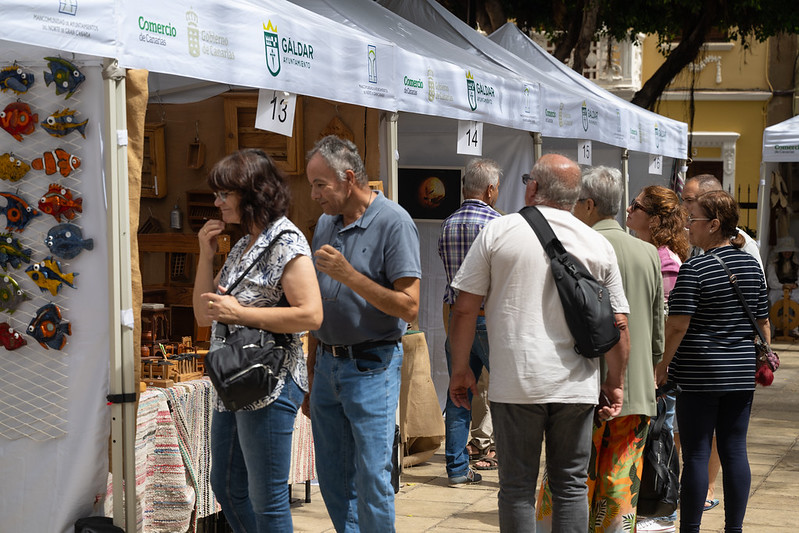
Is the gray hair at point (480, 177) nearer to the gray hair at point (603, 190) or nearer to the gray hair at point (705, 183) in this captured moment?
the gray hair at point (705, 183)

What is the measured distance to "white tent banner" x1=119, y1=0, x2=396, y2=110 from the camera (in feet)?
12.6

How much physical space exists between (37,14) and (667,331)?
9.10 ft

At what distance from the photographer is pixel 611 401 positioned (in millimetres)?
4008

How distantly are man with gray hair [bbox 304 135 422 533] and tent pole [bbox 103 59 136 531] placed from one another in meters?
0.67

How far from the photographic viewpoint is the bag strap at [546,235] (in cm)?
368

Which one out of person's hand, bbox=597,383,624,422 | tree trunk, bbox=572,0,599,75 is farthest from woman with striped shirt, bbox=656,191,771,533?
tree trunk, bbox=572,0,599,75

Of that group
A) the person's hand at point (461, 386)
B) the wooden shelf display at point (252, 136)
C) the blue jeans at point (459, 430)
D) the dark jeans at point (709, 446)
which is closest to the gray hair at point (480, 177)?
the blue jeans at point (459, 430)

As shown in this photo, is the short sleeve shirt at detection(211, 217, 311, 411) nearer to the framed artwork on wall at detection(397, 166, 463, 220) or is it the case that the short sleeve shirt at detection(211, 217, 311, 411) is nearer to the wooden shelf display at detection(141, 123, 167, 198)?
the wooden shelf display at detection(141, 123, 167, 198)

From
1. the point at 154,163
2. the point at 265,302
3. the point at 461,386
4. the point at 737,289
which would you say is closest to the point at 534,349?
the point at 461,386

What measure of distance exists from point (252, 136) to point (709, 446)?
10.9 ft

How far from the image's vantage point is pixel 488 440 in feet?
23.4

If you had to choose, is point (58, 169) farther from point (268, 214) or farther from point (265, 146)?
point (265, 146)

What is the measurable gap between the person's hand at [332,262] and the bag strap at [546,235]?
25.5 inches

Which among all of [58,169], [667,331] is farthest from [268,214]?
[667,331]
